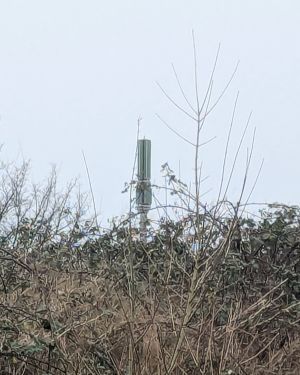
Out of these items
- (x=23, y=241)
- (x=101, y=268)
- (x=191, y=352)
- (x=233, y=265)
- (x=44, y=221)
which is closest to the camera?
(x=191, y=352)

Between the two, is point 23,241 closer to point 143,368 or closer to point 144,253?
point 144,253

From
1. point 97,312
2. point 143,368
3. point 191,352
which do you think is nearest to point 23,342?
point 97,312

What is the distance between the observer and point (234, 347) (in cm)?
421

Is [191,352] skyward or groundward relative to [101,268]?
groundward

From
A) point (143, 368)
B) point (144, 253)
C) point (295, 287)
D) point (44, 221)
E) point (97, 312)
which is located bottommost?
point (143, 368)

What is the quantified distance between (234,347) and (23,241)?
320cm

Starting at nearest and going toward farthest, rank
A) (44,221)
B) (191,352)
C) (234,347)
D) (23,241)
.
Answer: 1. (191,352)
2. (234,347)
3. (23,241)
4. (44,221)

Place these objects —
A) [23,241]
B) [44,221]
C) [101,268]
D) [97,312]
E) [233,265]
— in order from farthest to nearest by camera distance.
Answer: [44,221], [23,241], [101,268], [233,265], [97,312]

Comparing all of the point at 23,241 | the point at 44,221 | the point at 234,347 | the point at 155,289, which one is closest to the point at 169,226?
the point at 155,289

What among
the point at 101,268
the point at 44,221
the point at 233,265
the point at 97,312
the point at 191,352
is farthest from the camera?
the point at 44,221

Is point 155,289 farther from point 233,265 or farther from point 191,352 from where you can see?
point 233,265

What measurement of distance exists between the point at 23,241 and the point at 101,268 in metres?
1.50

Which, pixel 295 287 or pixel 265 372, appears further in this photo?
pixel 295 287

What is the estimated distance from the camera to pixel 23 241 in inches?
264
